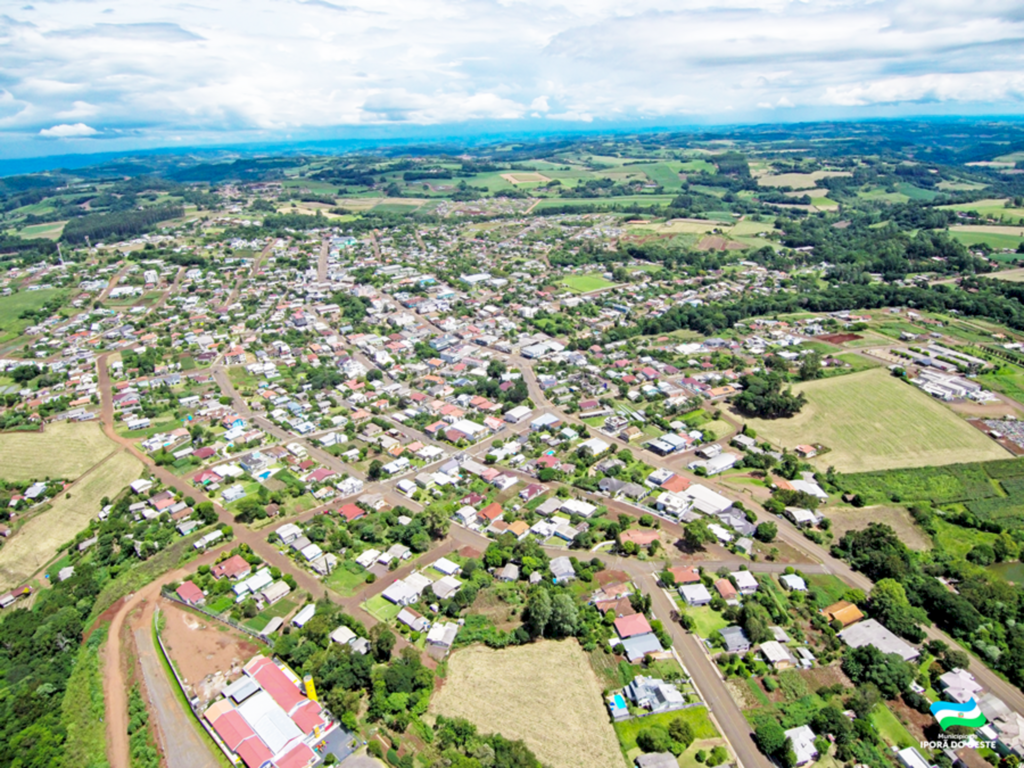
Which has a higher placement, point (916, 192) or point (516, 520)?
point (916, 192)

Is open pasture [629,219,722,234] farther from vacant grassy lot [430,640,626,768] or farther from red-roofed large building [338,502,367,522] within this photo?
vacant grassy lot [430,640,626,768]

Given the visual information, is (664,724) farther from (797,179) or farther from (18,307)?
(797,179)

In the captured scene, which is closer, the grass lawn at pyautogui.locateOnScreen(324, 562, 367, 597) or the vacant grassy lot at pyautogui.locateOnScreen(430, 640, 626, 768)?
the vacant grassy lot at pyautogui.locateOnScreen(430, 640, 626, 768)

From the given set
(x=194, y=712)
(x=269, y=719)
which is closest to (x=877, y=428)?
(x=269, y=719)

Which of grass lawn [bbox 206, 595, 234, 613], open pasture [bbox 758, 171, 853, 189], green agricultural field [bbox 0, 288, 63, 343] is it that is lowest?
grass lawn [bbox 206, 595, 234, 613]

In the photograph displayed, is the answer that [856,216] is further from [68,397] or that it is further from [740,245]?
[68,397]

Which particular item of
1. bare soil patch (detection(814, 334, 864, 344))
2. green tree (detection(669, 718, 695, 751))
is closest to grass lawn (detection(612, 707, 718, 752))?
green tree (detection(669, 718, 695, 751))
